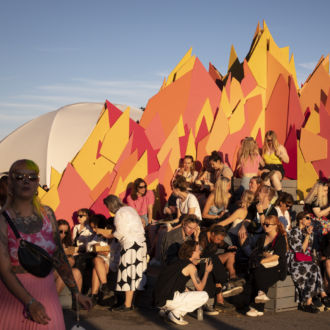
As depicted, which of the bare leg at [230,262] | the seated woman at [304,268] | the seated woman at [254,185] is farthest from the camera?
the seated woman at [254,185]

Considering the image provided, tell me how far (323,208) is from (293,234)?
169 cm

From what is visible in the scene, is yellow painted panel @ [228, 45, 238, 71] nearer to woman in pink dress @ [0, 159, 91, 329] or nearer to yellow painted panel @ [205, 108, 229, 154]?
yellow painted panel @ [205, 108, 229, 154]

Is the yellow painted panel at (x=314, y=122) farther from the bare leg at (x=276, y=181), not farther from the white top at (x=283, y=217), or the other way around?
the white top at (x=283, y=217)

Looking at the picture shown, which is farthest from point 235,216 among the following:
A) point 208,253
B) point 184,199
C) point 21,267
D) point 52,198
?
point 21,267

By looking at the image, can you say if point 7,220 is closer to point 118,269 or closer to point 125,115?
point 118,269

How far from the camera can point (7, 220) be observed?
2607 millimetres

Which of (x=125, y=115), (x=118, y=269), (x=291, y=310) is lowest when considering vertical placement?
(x=291, y=310)

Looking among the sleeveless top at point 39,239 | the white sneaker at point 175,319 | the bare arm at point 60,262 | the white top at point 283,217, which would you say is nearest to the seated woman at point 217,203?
the white top at point 283,217

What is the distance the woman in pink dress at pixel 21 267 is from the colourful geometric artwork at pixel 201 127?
7.12 meters

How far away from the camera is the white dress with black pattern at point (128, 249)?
689 centimetres

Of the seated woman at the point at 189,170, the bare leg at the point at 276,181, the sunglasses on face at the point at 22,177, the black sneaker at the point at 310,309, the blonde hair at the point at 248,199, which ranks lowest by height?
the black sneaker at the point at 310,309

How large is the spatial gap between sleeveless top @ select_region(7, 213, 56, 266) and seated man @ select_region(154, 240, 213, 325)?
3753 mm

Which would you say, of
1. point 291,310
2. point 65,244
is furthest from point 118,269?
point 291,310

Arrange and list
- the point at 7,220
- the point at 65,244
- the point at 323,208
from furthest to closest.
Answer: the point at 323,208, the point at 65,244, the point at 7,220
